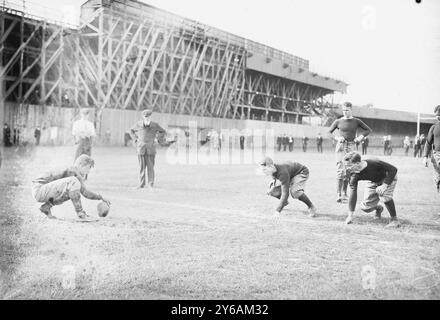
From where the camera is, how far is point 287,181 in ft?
17.8

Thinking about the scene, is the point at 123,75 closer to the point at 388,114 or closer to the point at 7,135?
the point at 7,135

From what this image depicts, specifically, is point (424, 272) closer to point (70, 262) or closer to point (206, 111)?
point (70, 262)

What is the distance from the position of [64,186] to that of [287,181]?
297 centimetres

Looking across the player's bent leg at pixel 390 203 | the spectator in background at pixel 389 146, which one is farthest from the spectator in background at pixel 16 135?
the player's bent leg at pixel 390 203

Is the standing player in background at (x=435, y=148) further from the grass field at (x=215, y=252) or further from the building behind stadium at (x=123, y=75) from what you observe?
the grass field at (x=215, y=252)

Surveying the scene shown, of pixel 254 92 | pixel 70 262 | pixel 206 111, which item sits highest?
pixel 254 92

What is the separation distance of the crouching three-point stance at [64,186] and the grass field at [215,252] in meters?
0.25

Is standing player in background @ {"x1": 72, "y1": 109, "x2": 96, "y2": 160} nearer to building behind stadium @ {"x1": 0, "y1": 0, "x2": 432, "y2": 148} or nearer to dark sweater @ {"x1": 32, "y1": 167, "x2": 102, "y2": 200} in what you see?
building behind stadium @ {"x1": 0, "y1": 0, "x2": 432, "y2": 148}

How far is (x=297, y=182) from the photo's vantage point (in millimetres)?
5645

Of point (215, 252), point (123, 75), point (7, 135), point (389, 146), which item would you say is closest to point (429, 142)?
point (215, 252)

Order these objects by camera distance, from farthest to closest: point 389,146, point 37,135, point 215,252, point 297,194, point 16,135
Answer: point 16,135, point 37,135, point 389,146, point 297,194, point 215,252

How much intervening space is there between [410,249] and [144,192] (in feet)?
16.6

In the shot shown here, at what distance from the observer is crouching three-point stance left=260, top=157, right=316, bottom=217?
5335 mm
